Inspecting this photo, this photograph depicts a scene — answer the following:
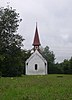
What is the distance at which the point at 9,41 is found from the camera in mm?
55281

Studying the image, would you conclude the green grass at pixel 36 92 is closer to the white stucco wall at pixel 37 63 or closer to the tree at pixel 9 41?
the tree at pixel 9 41

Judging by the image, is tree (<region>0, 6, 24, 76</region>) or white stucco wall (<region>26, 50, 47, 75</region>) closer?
tree (<region>0, 6, 24, 76</region>)

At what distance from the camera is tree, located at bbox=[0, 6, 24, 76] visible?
178 feet

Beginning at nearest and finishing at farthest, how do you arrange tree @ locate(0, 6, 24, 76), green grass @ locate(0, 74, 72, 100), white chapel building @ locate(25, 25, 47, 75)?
green grass @ locate(0, 74, 72, 100) < tree @ locate(0, 6, 24, 76) < white chapel building @ locate(25, 25, 47, 75)

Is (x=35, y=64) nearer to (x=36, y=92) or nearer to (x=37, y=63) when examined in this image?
(x=37, y=63)

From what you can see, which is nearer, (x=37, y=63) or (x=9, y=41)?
(x=9, y=41)

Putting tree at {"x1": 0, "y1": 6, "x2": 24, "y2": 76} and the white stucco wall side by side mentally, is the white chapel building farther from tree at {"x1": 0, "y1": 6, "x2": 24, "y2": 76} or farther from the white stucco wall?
tree at {"x1": 0, "y1": 6, "x2": 24, "y2": 76}

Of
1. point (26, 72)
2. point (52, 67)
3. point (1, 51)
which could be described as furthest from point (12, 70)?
point (52, 67)

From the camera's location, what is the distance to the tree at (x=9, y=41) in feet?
178

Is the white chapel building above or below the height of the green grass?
above

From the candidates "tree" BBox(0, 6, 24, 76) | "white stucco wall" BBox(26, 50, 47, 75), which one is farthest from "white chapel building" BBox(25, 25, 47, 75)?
"tree" BBox(0, 6, 24, 76)

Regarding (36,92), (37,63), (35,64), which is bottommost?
(36,92)

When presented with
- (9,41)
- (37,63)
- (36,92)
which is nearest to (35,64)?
(37,63)

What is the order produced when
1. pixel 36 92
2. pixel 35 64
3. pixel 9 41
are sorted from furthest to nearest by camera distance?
pixel 35 64, pixel 9 41, pixel 36 92
